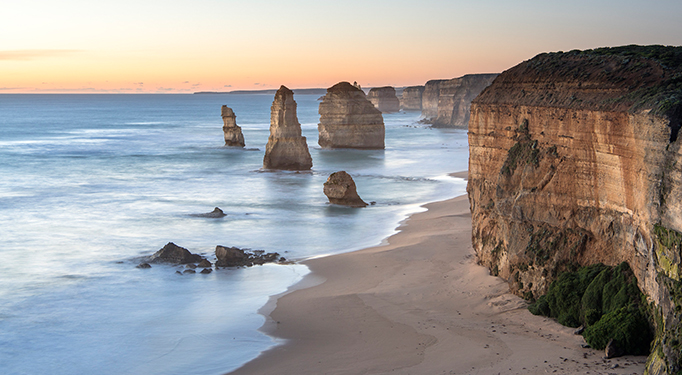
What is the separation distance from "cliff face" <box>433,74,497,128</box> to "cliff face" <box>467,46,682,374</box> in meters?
93.7

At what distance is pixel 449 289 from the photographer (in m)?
16.8

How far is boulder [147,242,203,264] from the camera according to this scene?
73.6 feet

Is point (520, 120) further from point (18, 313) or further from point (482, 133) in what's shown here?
point (18, 313)

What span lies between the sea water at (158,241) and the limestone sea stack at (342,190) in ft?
2.57

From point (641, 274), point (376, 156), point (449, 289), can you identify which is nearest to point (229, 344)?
point (449, 289)

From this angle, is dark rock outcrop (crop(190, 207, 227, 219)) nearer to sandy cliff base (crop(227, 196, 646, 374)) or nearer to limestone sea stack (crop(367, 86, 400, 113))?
sandy cliff base (crop(227, 196, 646, 374))

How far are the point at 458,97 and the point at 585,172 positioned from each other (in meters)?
103

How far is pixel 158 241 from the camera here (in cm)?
2662

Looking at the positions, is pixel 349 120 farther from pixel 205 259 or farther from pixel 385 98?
pixel 385 98

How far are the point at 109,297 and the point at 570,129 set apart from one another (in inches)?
576

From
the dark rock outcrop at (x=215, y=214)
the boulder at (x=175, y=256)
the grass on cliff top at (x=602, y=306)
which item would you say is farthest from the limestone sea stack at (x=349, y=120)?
the grass on cliff top at (x=602, y=306)

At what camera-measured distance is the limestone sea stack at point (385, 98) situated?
179500 millimetres

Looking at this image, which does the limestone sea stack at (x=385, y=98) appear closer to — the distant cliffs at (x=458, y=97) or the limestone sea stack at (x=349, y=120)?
the distant cliffs at (x=458, y=97)

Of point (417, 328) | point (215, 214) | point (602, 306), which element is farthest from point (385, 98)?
point (602, 306)
